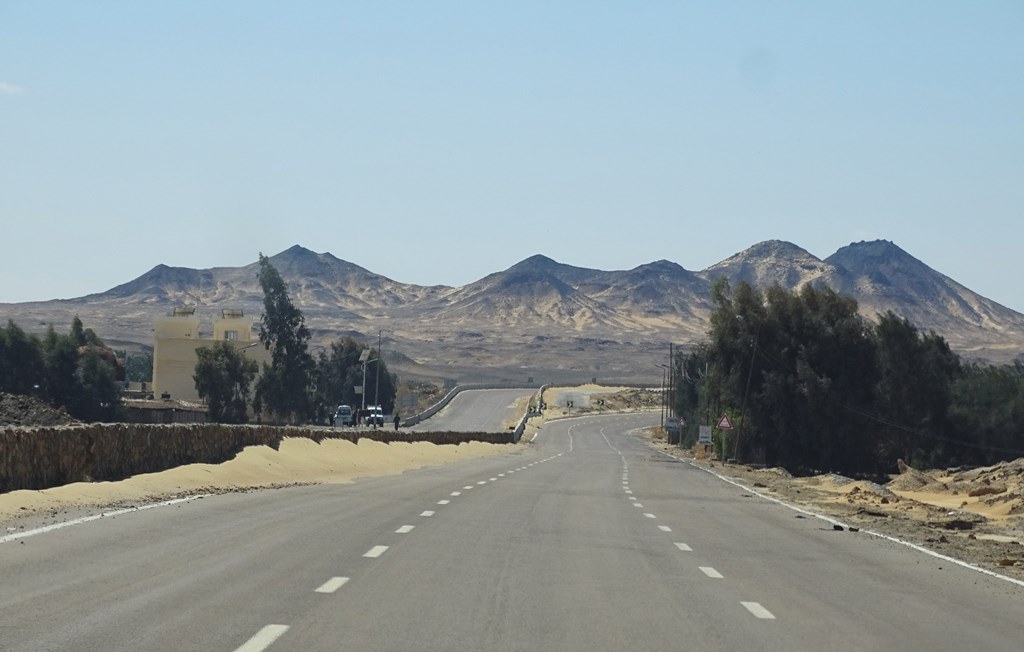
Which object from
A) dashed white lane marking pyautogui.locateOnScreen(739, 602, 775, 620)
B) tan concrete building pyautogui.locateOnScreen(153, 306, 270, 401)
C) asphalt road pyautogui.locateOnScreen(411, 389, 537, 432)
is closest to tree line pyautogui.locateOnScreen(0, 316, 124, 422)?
asphalt road pyautogui.locateOnScreen(411, 389, 537, 432)

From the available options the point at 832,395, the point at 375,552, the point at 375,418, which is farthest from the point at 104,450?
the point at 375,418

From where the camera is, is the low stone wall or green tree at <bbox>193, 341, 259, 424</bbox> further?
green tree at <bbox>193, 341, 259, 424</bbox>

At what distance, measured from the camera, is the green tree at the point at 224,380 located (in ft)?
381

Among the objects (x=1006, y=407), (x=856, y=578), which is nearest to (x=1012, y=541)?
(x=856, y=578)

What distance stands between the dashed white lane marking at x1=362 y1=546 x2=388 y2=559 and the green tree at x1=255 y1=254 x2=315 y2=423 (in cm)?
10487

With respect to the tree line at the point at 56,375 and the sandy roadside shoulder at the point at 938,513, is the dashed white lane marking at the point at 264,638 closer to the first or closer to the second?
the sandy roadside shoulder at the point at 938,513

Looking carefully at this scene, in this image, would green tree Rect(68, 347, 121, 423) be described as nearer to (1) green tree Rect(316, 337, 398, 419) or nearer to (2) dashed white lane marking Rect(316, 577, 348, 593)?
(1) green tree Rect(316, 337, 398, 419)

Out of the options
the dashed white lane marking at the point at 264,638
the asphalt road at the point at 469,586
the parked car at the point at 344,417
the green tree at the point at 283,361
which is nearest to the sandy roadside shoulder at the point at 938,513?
the asphalt road at the point at 469,586

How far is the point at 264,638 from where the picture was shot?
1012cm

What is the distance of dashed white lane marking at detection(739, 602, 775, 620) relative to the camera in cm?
1234

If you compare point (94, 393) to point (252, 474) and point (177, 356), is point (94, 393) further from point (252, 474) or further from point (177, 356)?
point (252, 474)

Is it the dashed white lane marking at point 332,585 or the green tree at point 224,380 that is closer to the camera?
the dashed white lane marking at point 332,585

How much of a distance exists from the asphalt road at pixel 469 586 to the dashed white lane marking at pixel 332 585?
0.21 feet

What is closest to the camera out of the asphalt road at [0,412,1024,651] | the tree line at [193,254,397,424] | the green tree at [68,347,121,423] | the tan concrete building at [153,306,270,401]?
the asphalt road at [0,412,1024,651]
